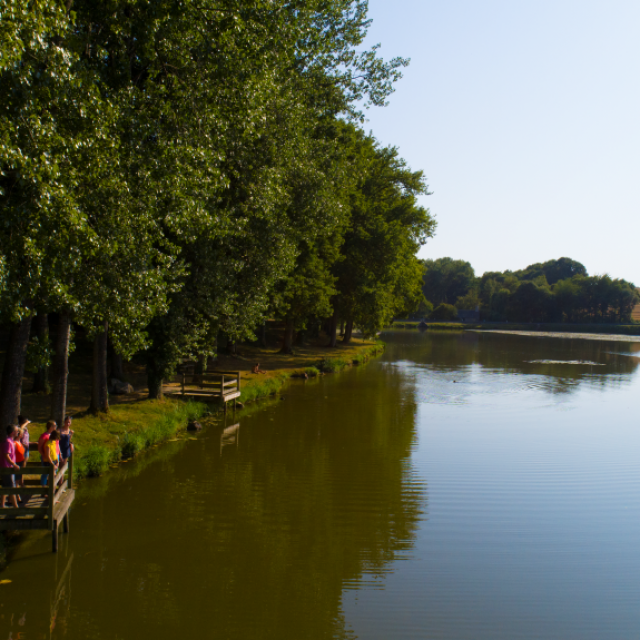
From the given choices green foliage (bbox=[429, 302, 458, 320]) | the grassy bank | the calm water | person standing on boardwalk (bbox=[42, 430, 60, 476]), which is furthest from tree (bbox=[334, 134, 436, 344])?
green foliage (bbox=[429, 302, 458, 320])

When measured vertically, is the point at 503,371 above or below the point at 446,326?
below

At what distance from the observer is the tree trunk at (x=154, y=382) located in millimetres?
22250

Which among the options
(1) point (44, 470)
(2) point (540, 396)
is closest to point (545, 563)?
(1) point (44, 470)

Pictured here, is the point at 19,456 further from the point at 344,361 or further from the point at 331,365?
the point at 344,361

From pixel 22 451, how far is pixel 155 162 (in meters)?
7.16

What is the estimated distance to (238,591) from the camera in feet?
32.2

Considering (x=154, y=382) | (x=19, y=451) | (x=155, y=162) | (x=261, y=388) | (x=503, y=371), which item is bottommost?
(x=503, y=371)

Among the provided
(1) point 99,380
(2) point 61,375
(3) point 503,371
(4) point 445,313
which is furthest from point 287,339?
(4) point 445,313

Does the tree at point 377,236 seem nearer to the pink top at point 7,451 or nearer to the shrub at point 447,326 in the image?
the pink top at point 7,451

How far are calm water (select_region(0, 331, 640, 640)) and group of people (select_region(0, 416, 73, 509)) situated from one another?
1.20 m

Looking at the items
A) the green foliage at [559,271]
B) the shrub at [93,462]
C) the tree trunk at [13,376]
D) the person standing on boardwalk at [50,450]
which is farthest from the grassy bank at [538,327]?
the person standing on boardwalk at [50,450]

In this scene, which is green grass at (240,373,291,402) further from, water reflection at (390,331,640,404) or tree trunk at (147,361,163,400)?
water reflection at (390,331,640,404)

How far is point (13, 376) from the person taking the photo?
14062mm

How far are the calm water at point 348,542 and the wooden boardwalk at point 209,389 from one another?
1.98 m
